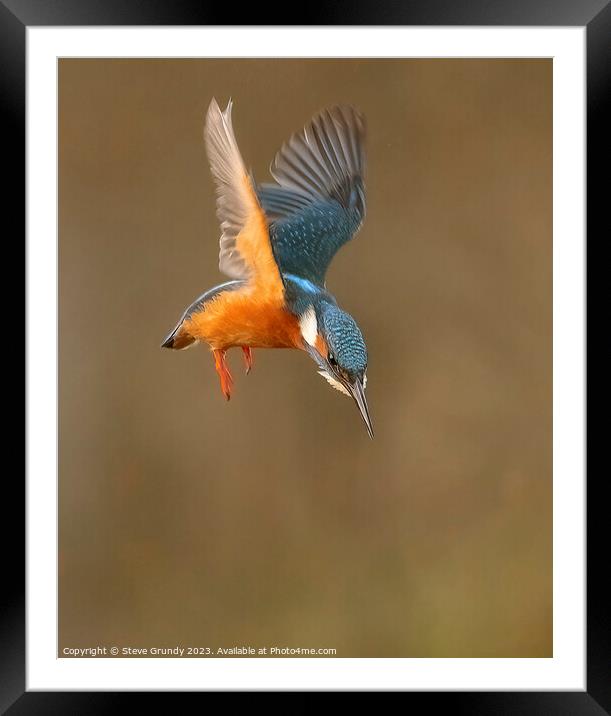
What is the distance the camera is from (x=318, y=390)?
1642mm

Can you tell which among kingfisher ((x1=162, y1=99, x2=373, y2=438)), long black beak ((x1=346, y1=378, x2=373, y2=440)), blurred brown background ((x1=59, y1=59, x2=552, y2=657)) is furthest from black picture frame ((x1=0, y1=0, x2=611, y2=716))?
long black beak ((x1=346, y1=378, x2=373, y2=440))

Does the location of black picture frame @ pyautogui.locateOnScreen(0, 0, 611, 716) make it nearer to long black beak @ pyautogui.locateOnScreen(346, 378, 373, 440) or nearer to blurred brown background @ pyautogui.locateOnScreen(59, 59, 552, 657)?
blurred brown background @ pyautogui.locateOnScreen(59, 59, 552, 657)

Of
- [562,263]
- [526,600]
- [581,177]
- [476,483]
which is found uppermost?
[581,177]

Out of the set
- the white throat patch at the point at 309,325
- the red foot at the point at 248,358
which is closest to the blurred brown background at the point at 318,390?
the red foot at the point at 248,358

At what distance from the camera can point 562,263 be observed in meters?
1.44

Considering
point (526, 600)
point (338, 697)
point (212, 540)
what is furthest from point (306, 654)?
point (526, 600)

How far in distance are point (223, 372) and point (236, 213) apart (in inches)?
13.7

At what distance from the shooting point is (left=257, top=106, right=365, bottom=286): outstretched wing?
4.88 feet

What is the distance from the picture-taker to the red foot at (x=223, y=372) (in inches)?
60.1

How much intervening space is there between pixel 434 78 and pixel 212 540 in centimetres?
95

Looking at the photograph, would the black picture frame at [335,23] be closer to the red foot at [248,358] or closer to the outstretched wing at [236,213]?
the outstretched wing at [236,213]

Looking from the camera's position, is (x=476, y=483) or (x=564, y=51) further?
(x=476, y=483)

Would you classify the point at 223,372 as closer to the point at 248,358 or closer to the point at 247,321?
the point at 248,358

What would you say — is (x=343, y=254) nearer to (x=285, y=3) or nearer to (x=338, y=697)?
(x=285, y=3)
